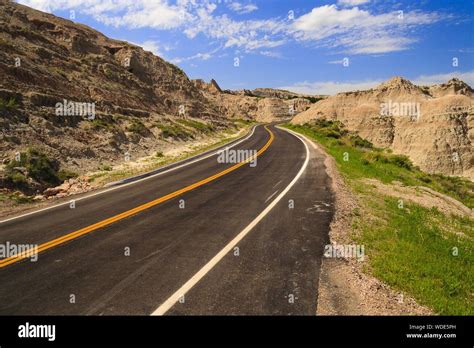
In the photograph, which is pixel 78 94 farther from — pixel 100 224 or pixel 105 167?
pixel 100 224

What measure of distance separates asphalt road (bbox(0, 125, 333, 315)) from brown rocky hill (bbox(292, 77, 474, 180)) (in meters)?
35.1

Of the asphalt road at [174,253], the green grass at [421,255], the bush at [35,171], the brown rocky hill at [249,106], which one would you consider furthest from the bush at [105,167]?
the brown rocky hill at [249,106]

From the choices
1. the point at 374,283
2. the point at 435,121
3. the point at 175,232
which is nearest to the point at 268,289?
the point at 374,283

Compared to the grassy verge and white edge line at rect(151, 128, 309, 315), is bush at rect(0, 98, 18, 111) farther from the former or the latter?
the grassy verge

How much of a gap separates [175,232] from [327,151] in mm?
17214

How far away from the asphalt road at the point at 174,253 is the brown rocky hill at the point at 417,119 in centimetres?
3514

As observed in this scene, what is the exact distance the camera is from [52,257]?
23.7ft

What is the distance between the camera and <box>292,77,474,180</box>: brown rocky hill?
41.8 metres

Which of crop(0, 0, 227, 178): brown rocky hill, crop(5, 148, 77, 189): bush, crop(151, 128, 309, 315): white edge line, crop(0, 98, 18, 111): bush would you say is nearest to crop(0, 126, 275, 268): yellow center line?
crop(151, 128, 309, 315): white edge line

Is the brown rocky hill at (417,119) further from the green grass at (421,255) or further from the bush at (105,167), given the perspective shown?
the bush at (105,167)

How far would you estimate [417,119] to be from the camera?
4959cm

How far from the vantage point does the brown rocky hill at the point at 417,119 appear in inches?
1647

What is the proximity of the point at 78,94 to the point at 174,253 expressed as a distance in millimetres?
28650
